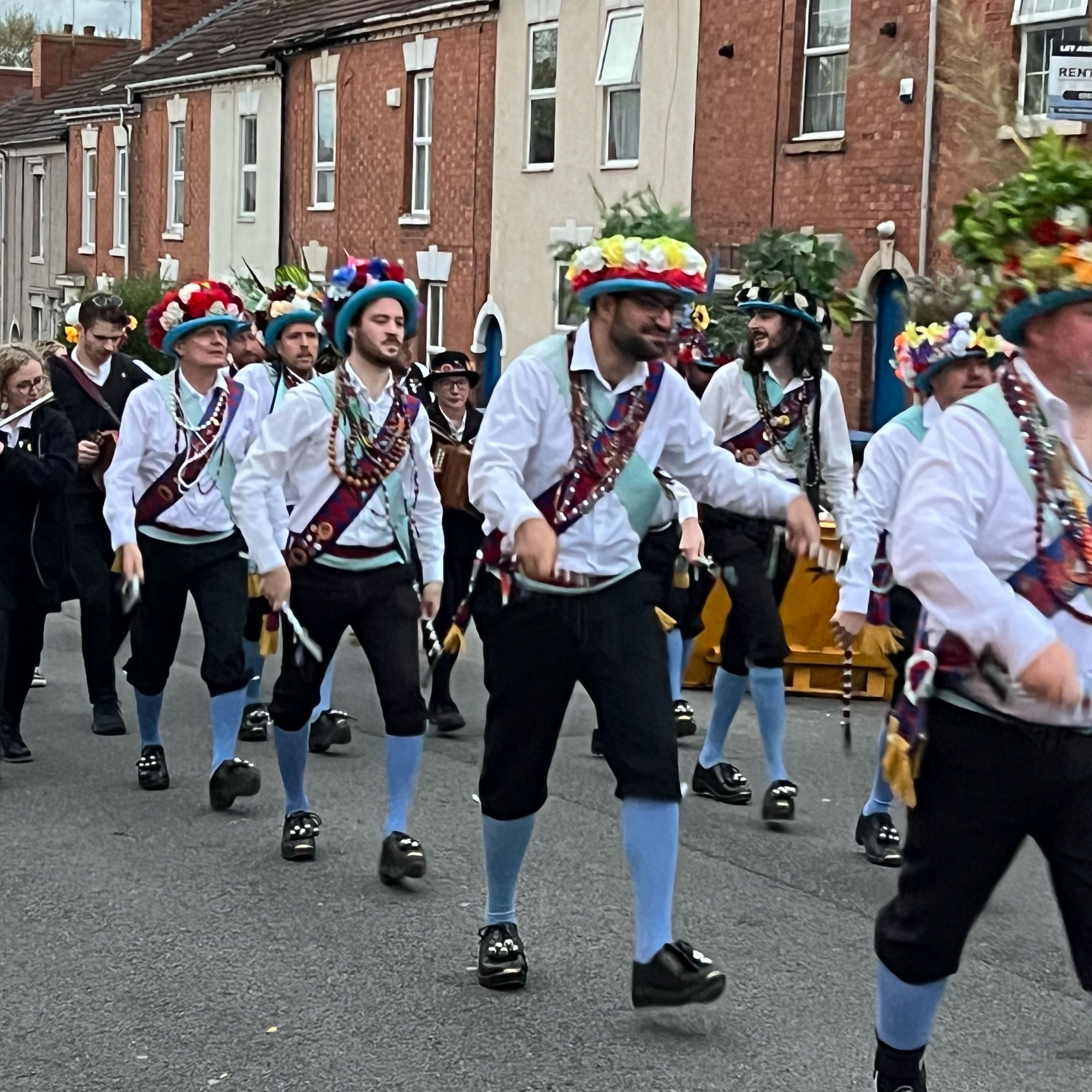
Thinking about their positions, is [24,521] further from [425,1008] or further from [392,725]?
[425,1008]

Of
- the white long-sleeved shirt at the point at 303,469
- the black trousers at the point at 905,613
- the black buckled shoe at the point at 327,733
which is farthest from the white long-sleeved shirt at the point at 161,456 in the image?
the black trousers at the point at 905,613

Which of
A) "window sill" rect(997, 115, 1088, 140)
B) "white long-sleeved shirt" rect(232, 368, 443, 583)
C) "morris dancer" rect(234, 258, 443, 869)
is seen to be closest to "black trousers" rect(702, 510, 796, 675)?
"morris dancer" rect(234, 258, 443, 869)

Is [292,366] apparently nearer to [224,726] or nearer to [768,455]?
[224,726]

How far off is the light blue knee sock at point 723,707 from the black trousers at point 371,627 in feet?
5.86

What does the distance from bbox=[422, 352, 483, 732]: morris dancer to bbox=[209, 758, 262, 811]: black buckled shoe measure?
2214mm

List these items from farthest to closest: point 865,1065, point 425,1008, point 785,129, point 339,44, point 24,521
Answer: point 339,44
point 785,129
point 24,521
point 425,1008
point 865,1065

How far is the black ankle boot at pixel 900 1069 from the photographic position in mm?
4270

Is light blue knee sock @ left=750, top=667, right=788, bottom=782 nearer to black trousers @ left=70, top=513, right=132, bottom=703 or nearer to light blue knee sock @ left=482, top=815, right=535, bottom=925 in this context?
light blue knee sock @ left=482, top=815, right=535, bottom=925

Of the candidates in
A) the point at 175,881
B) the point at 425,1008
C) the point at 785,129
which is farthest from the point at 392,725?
the point at 785,129

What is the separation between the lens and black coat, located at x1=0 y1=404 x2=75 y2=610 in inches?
355

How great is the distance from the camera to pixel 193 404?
8.36m

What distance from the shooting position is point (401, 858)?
22.1 feet

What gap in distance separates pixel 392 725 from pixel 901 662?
5.77ft

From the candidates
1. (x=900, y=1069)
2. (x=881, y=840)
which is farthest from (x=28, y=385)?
(x=900, y=1069)
